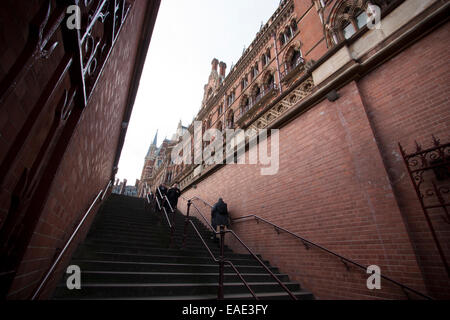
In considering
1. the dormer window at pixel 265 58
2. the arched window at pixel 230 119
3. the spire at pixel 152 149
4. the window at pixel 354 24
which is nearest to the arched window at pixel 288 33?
the dormer window at pixel 265 58

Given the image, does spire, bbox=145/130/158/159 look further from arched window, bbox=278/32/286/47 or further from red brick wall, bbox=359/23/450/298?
red brick wall, bbox=359/23/450/298

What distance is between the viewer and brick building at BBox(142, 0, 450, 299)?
3.19m

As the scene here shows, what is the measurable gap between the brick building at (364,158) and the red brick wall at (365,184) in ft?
0.06

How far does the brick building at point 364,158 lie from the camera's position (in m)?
3.19

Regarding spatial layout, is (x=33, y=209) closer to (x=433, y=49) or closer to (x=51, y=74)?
(x=51, y=74)

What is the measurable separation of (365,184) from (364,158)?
0.52 metres

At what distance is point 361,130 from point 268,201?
9.73ft

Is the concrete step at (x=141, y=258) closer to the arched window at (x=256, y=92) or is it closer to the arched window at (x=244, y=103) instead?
the arched window at (x=256, y=92)

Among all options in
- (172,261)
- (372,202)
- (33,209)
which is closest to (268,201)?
(372,202)

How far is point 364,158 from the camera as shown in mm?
4020

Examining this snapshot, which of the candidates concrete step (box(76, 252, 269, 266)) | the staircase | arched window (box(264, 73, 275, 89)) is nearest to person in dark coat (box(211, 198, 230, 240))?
the staircase

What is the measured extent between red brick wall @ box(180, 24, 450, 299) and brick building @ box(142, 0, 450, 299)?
2 cm

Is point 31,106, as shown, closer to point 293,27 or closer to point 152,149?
point 293,27

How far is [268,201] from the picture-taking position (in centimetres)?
593
